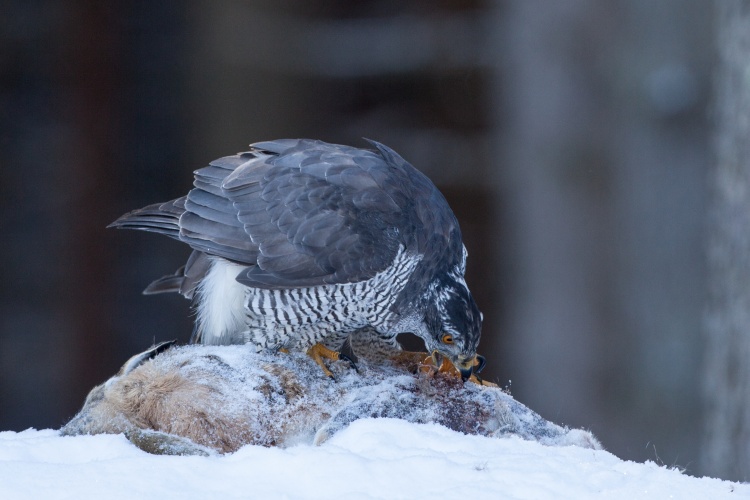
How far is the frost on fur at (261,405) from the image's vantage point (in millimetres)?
2531

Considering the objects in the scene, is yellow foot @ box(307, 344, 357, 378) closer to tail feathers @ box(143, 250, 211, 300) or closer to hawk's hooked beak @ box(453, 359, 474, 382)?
hawk's hooked beak @ box(453, 359, 474, 382)

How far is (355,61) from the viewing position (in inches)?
268

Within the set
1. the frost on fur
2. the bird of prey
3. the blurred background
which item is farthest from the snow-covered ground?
the blurred background

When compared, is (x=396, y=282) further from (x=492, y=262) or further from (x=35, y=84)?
(x=35, y=84)

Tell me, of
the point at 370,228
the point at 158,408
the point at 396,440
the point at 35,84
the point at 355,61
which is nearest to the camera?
the point at 396,440

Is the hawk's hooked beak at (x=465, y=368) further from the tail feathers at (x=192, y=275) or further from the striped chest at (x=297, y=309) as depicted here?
the tail feathers at (x=192, y=275)

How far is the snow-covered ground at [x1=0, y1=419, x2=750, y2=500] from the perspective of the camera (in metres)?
1.97

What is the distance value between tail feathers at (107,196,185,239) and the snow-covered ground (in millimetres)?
1134

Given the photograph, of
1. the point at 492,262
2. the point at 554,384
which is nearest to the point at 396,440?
the point at 554,384

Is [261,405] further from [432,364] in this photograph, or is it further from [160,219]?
[160,219]

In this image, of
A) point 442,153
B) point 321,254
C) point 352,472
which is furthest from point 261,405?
point 442,153

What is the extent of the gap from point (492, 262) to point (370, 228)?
3412 mm

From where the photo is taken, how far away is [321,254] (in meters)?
3.18

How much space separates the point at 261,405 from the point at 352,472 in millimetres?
615
